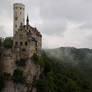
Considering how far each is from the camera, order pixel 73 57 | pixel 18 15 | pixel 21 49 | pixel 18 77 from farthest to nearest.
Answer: pixel 73 57
pixel 18 15
pixel 21 49
pixel 18 77

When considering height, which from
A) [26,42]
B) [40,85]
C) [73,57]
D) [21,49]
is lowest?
[40,85]

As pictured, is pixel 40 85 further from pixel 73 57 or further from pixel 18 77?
pixel 73 57

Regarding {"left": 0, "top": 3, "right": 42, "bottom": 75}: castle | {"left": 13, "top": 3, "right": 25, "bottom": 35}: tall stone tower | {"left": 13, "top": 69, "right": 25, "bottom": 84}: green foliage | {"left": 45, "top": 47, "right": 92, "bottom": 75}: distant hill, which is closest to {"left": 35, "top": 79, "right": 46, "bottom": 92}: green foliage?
{"left": 13, "top": 69, "right": 25, "bottom": 84}: green foliage

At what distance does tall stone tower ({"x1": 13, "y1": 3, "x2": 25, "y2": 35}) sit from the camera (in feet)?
223

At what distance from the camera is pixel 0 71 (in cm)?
5912

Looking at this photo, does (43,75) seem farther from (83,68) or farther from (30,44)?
(83,68)

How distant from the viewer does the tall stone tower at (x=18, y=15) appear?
6794 centimetres

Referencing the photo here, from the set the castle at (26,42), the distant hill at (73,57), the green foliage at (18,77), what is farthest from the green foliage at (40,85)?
the distant hill at (73,57)

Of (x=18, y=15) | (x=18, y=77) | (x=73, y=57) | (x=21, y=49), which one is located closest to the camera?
(x=18, y=77)

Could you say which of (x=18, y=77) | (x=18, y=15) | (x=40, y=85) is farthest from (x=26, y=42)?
(x=18, y=15)

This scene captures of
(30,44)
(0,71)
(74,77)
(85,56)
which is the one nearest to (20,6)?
(30,44)

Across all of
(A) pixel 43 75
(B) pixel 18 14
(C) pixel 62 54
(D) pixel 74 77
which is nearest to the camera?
(A) pixel 43 75

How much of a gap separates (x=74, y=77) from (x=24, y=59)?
32064 millimetres

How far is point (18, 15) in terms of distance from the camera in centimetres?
6800
